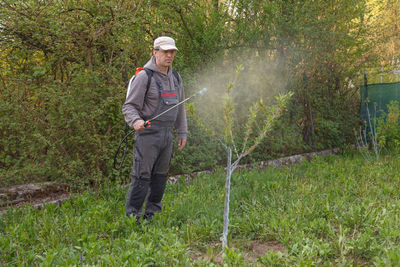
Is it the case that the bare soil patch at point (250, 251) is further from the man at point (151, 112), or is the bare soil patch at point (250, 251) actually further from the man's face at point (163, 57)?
the man's face at point (163, 57)

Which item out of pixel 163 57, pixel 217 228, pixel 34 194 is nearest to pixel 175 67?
pixel 163 57

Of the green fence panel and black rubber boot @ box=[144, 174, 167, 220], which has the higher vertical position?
the green fence panel

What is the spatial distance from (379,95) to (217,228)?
6.91 m

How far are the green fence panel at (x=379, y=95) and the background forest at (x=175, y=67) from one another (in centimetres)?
35

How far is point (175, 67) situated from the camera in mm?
5879

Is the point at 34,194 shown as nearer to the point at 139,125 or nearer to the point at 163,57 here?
the point at 139,125

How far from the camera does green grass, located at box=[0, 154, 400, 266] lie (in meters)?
2.99

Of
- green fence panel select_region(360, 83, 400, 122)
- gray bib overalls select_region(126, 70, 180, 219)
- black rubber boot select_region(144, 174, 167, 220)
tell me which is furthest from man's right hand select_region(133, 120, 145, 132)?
green fence panel select_region(360, 83, 400, 122)

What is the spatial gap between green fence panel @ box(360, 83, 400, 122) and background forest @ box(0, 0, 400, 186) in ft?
1.13

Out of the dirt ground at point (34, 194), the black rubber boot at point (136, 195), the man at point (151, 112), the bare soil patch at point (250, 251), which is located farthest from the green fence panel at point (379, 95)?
the dirt ground at point (34, 194)

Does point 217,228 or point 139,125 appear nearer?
point 139,125

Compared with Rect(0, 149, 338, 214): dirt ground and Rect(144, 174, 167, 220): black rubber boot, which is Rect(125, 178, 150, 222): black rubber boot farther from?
Rect(0, 149, 338, 214): dirt ground

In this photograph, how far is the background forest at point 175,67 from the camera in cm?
470

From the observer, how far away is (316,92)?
844cm
